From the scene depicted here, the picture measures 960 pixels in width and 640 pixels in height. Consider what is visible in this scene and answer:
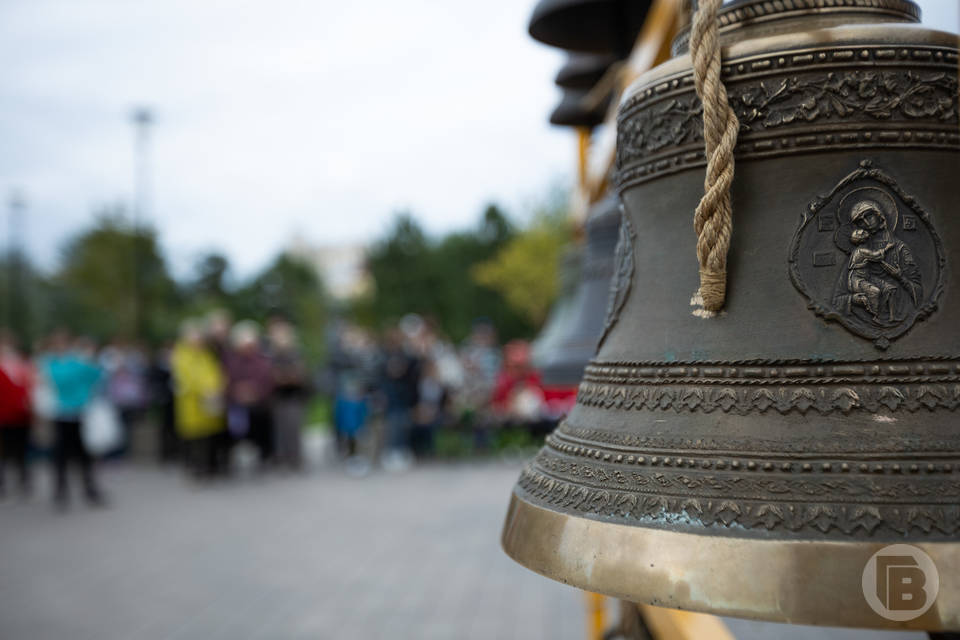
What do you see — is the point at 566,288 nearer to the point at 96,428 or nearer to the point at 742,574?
the point at 742,574

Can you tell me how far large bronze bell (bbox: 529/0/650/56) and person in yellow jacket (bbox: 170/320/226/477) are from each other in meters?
8.28

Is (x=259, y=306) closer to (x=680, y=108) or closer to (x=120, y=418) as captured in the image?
(x=120, y=418)

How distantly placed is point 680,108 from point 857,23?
26 centimetres

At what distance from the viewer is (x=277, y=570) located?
5.98m

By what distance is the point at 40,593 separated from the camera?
18.2ft

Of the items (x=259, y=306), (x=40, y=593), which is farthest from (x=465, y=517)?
(x=259, y=306)

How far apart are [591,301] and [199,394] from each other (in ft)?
26.8

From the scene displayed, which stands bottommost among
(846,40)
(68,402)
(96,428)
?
(96,428)

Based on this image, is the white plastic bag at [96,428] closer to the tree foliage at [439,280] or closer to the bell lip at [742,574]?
the bell lip at [742,574]

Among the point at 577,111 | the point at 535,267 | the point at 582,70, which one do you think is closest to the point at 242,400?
the point at 577,111

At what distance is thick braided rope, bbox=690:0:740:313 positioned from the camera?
0.98 m

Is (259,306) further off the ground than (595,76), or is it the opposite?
(595,76)

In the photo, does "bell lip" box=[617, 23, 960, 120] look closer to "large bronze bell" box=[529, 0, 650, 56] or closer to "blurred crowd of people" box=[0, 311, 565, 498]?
"large bronze bell" box=[529, 0, 650, 56]

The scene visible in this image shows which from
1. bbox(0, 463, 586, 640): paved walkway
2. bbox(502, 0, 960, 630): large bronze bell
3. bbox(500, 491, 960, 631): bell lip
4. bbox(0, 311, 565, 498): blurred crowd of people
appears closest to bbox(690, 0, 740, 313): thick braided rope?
bbox(502, 0, 960, 630): large bronze bell
